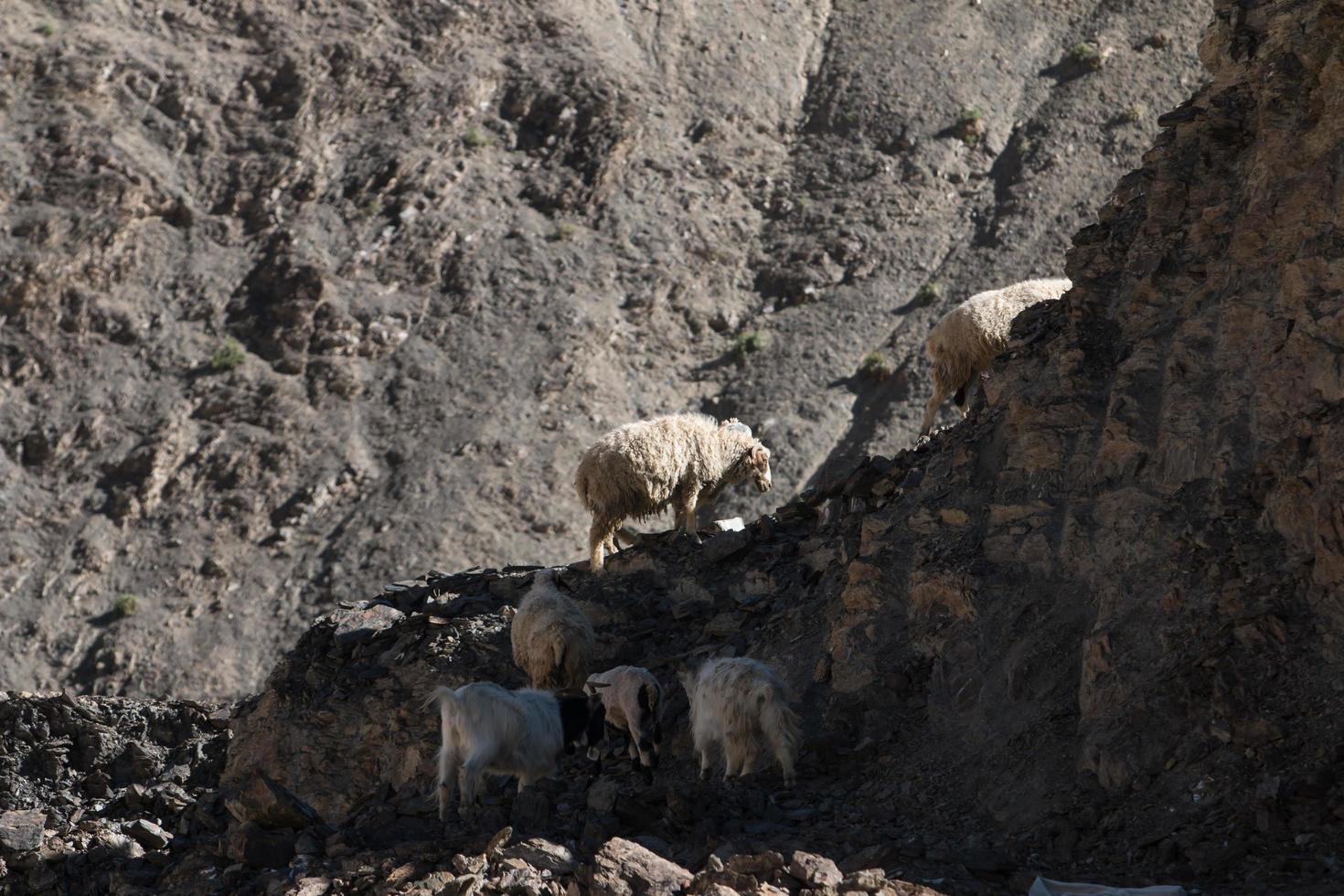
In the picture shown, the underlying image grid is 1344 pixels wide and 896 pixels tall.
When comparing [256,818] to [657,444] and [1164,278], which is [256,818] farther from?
[1164,278]

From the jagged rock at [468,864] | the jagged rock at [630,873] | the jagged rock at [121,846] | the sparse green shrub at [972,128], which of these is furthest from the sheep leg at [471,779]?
the sparse green shrub at [972,128]

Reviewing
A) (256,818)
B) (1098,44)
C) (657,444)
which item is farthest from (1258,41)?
(1098,44)

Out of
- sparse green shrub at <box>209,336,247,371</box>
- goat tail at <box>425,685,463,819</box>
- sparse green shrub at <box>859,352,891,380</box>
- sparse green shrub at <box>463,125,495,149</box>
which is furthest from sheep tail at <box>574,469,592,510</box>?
sparse green shrub at <box>463,125,495,149</box>

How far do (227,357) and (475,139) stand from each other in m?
7.43

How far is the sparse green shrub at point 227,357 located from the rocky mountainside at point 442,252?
0.21ft

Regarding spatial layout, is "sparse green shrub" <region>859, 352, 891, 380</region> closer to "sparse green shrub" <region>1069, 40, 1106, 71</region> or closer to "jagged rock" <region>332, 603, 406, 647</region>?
"sparse green shrub" <region>1069, 40, 1106, 71</region>

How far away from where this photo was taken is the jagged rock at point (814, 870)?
7660 millimetres

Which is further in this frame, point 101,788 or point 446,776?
point 101,788

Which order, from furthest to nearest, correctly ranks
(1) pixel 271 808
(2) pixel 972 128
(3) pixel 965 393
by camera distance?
(2) pixel 972 128
(3) pixel 965 393
(1) pixel 271 808

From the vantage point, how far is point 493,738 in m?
10.4

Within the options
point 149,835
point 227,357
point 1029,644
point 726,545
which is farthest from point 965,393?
point 227,357

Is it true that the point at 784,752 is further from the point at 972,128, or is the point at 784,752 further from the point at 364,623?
the point at 972,128

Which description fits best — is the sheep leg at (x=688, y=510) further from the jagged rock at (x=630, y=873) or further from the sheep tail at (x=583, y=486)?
the jagged rock at (x=630, y=873)

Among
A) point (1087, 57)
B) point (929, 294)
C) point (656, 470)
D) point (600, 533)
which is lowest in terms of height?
point (600, 533)
